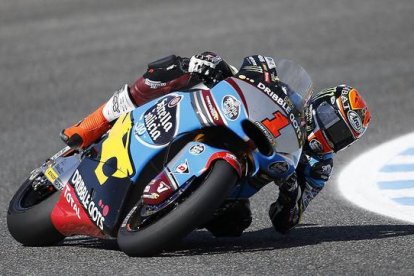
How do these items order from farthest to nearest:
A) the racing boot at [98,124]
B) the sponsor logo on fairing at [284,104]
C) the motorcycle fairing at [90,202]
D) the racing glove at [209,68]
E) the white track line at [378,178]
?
1. the white track line at [378,178]
2. the racing boot at [98,124]
3. the racing glove at [209,68]
4. the motorcycle fairing at [90,202]
5. the sponsor logo on fairing at [284,104]

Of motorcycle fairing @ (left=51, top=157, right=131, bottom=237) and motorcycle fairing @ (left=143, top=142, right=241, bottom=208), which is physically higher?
motorcycle fairing @ (left=143, top=142, right=241, bottom=208)

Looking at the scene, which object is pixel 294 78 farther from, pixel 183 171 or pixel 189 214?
pixel 189 214

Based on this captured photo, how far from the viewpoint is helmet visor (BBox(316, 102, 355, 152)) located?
642 cm

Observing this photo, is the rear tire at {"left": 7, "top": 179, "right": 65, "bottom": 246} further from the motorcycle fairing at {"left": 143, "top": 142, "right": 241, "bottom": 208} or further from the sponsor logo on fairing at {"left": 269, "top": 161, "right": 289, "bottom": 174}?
the sponsor logo on fairing at {"left": 269, "top": 161, "right": 289, "bottom": 174}

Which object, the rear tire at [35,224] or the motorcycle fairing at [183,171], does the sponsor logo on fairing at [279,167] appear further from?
the rear tire at [35,224]

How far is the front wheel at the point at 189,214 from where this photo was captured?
5586 mm

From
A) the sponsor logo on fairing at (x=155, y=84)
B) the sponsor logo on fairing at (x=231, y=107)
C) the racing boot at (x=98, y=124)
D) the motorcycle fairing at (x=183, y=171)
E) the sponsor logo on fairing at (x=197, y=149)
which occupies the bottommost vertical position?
the motorcycle fairing at (x=183, y=171)

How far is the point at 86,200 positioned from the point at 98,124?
56cm

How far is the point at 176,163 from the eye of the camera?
5.93 meters

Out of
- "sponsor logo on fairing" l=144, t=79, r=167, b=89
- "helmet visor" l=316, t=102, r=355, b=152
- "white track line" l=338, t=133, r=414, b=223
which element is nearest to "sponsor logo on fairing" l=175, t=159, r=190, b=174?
"sponsor logo on fairing" l=144, t=79, r=167, b=89

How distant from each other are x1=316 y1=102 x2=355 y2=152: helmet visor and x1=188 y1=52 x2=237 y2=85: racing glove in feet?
1.98

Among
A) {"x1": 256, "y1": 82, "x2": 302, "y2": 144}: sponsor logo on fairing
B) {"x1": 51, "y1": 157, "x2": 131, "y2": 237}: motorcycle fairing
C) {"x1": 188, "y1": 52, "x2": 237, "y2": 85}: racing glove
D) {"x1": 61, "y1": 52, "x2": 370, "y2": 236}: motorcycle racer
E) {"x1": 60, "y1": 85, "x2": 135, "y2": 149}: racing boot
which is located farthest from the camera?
{"x1": 60, "y1": 85, "x2": 135, "y2": 149}: racing boot

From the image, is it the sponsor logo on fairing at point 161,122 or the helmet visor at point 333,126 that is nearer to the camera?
the sponsor logo on fairing at point 161,122

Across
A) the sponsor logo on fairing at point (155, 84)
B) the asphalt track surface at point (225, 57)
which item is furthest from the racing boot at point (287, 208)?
the sponsor logo on fairing at point (155, 84)
